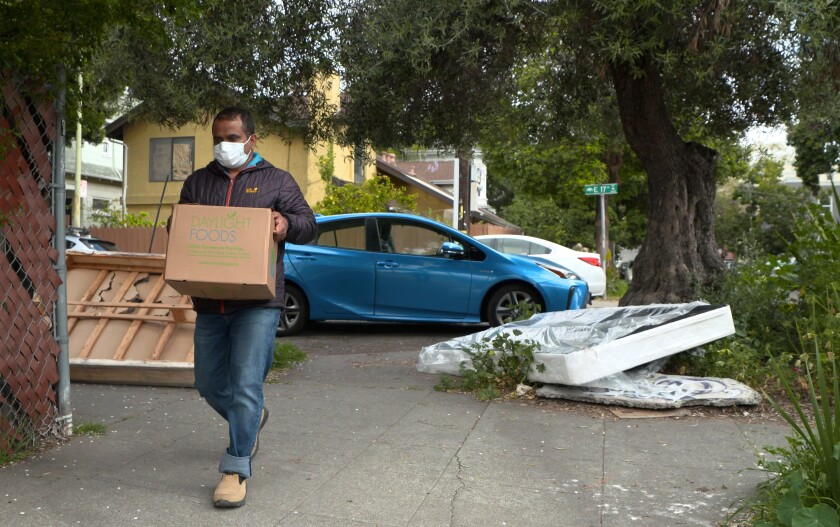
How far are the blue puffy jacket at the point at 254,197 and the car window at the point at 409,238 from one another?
21.9 ft

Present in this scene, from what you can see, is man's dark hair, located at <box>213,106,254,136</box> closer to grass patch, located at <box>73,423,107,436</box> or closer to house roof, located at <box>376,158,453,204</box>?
grass patch, located at <box>73,423,107,436</box>

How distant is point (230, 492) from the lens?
3.99 metres

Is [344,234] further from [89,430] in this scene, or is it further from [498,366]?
[89,430]

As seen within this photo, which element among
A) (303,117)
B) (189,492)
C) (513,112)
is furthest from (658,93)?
(189,492)

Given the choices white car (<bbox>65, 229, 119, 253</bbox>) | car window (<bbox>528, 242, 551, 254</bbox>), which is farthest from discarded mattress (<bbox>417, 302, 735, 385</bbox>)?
car window (<bbox>528, 242, 551, 254</bbox>)

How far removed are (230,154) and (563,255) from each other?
47.0 ft

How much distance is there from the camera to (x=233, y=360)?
13.7 feet

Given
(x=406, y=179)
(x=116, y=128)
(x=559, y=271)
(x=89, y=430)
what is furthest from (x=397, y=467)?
(x=406, y=179)

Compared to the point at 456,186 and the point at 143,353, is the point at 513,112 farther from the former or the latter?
the point at 456,186

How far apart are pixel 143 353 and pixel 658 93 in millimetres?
5675

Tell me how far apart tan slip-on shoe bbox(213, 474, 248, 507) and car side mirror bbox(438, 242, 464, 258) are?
7121 millimetres

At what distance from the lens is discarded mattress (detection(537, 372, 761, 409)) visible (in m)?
6.09

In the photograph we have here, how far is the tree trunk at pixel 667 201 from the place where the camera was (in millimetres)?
Result: 8844

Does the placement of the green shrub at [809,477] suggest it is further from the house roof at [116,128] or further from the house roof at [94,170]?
the house roof at [94,170]
